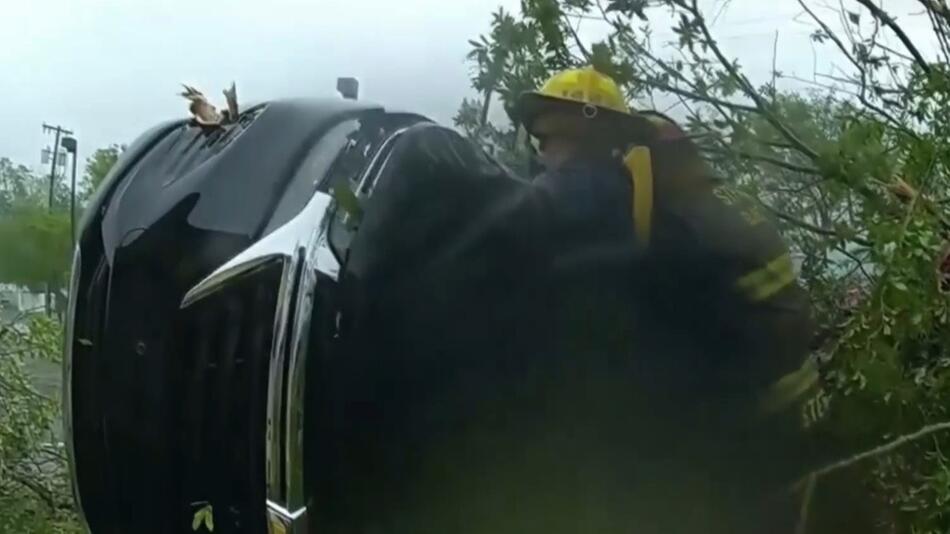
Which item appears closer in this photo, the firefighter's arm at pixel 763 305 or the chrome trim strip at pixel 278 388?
the chrome trim strip at pixel 278 388

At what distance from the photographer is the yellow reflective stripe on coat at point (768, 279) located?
2.50 m

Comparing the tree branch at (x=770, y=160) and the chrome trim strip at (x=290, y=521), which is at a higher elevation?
the tree branch at (x=770, y=160)

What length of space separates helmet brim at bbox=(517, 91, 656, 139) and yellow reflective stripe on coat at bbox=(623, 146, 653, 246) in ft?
0.23

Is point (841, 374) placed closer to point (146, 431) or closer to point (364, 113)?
point (364, 113)

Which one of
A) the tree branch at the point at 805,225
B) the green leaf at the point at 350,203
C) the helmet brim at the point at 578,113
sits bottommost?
the tree branch at the point at 805,225

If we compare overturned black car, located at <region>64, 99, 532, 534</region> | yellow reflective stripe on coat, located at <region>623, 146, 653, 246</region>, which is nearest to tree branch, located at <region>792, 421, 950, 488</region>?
yellow reflective stripe on coat, located at <region>623, 146, 653, 246</region>

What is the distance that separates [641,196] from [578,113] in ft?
0.68

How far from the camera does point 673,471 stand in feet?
7.92

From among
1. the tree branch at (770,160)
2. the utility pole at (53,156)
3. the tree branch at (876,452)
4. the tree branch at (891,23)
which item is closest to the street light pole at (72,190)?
the utility pole at (53,156)

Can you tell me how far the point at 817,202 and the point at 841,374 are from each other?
1.27 ft

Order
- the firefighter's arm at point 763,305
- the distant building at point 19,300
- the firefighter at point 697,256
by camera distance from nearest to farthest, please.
Result: the firefighter at point 697,256
the firefighter's arm at point 763,305
the distant building at point 19,300

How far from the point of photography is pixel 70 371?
8.16ft

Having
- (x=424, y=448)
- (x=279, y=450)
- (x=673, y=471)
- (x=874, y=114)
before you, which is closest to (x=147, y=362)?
(x=279, y=450)

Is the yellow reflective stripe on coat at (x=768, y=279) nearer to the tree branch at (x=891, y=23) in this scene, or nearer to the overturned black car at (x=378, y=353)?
the overturned black car at (x=378, y=353)
